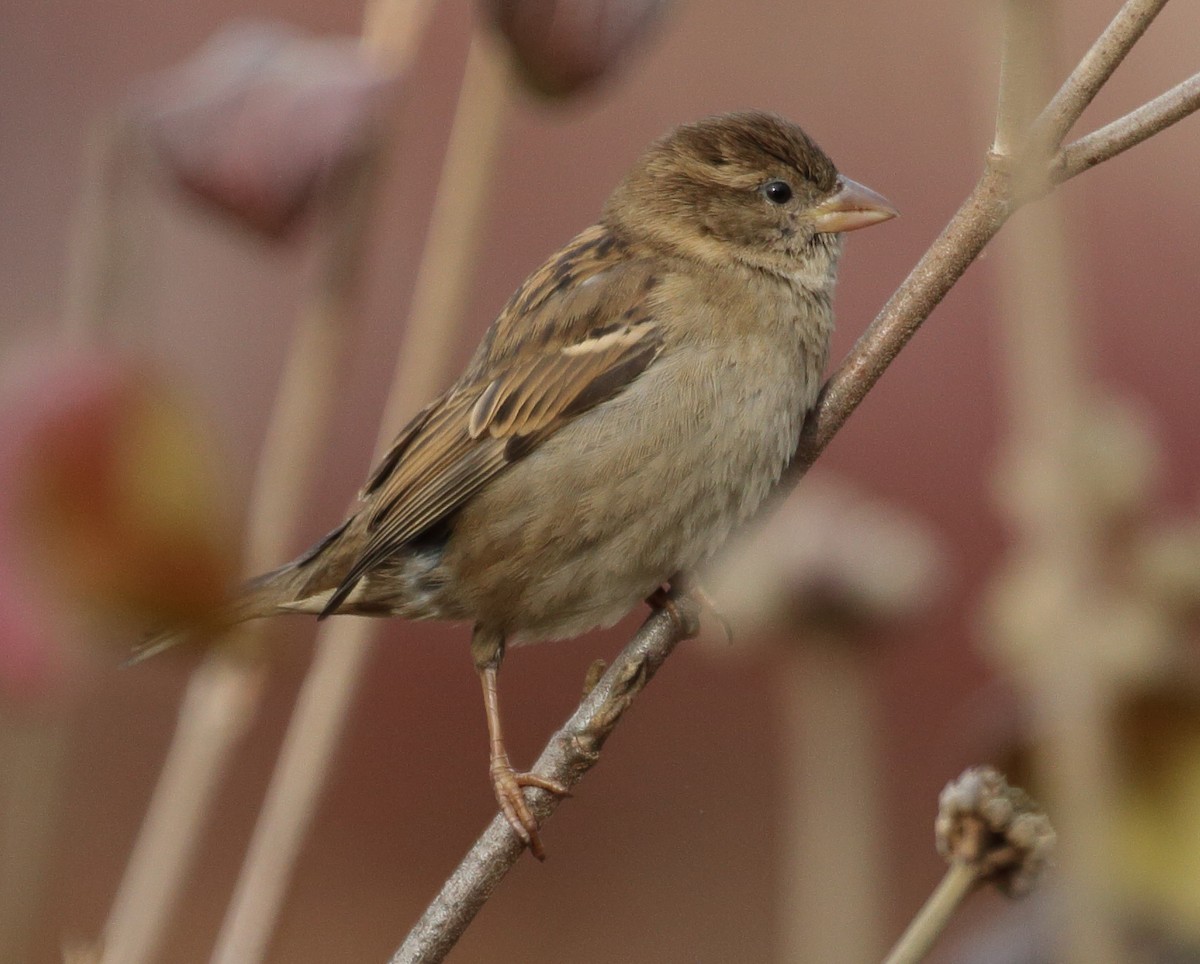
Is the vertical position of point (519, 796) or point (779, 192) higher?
point (779, 192)

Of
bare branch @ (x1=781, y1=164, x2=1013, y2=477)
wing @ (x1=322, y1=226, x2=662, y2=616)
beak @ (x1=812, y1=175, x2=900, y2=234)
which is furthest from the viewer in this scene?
beak @ (x1=812, y1=175, x2=900, y2=234)

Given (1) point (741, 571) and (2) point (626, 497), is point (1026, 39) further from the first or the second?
(2) point (626, 497)

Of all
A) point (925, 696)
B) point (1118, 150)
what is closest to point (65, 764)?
point (1118, 150)

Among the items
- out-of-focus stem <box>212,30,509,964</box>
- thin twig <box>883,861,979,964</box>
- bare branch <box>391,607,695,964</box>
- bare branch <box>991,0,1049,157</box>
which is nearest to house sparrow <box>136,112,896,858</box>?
bare branch <box>391,607,695,964</box>

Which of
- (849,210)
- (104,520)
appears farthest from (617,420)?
(104,520)

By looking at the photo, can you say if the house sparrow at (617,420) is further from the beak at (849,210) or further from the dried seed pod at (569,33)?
the dried seed pod at (569,33)

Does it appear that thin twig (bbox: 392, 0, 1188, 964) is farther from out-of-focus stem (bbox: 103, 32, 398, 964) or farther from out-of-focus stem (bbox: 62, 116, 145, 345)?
out-of-focus stem (bbox: 62, 116, 145, 345)
